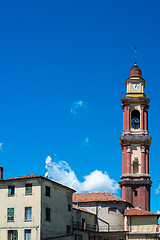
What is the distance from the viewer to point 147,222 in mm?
74875

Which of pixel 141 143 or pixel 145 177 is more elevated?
pixel 141 143

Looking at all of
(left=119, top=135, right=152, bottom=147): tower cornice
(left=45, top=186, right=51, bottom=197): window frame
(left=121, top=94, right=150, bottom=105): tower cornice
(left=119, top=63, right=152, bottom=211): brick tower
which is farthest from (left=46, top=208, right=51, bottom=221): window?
(left=121, top=94, right=150, bottom=105): tower cornice

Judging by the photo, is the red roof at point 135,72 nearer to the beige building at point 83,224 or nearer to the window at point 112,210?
Result: the window at point 112,210

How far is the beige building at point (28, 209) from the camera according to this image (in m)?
57.7

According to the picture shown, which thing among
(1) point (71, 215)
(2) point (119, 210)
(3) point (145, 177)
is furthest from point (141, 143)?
(1) point (71, 215)

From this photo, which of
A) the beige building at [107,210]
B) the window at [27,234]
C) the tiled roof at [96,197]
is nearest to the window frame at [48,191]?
the window at [27,234]

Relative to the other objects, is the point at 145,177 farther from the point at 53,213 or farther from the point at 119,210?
the point at 53,213

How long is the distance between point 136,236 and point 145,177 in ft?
66.3

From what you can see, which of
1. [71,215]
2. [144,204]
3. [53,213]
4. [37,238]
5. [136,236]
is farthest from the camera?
[144,204]

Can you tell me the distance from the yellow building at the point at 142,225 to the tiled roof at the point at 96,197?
12.4 ft

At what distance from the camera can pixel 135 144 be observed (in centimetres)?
9662

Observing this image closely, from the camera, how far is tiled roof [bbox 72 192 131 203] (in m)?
78.0

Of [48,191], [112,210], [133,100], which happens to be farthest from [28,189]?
[133,100]

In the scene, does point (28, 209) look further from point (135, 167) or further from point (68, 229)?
point (135, 167)
